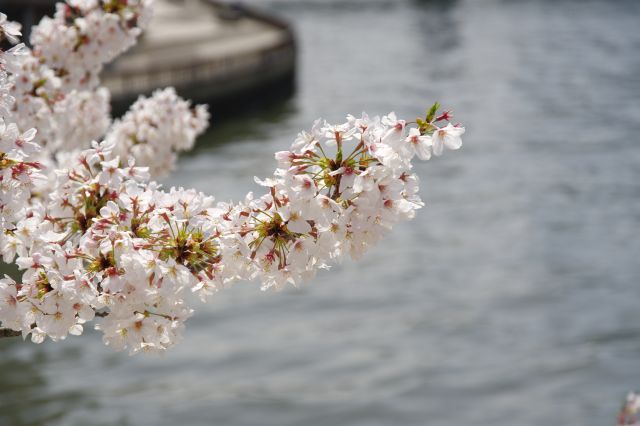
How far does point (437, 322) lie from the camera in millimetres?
34969

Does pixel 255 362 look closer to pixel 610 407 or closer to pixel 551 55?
pixel 610 407

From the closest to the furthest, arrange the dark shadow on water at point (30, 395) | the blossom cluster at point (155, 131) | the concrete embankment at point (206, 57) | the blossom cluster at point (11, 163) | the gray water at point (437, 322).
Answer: the blossom cluster at point (11, 163) < the blossom cluster at point (155, 131) < the dark shadow on water at point (30, 395) < the gray water at point (437, 322) < the concrete embankment at point (206, 57)

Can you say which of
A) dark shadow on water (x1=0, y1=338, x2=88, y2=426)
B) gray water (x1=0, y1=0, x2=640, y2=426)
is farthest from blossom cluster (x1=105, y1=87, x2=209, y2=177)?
dark shadow on water (x1=0, y1=338, x2=88, y2=426)

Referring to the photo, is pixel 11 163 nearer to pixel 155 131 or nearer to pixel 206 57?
pixel 155 131

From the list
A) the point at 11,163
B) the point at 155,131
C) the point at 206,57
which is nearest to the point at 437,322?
the point at 155,131

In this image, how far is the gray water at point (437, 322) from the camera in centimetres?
2948

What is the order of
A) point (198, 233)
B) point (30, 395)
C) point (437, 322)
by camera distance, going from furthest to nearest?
1. point (437, 322)
2. point (30, 395)
3. point (198, 233)

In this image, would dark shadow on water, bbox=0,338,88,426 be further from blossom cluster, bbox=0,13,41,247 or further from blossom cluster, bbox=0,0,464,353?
blossom cluster, bbox=0,13,41,247

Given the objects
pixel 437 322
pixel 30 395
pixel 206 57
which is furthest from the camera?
pixel 206 57

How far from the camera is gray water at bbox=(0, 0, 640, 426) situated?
Result: 29.5 metres

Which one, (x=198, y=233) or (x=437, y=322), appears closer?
(x=198, y=233)

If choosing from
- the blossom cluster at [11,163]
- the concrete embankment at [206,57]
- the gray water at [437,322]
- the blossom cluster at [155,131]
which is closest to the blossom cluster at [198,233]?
the blossom cluster at [11,163]

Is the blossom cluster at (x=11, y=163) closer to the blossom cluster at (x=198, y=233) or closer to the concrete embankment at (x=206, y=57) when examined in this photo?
the blossom cluster at (x=198, y=233)

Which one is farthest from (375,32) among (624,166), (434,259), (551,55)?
(434,259)
